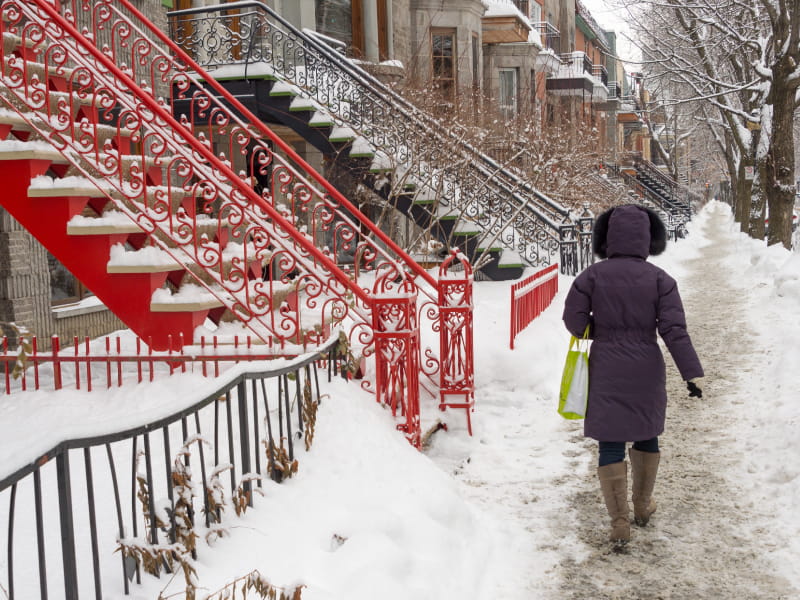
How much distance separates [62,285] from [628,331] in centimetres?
733

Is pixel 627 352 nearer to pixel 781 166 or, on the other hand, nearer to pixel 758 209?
pixel 781 166

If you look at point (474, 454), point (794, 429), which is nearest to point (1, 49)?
point (474, 454)

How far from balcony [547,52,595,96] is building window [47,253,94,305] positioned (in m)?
25.8

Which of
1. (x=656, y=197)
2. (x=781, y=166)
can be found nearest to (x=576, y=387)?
(x=781, y=166)

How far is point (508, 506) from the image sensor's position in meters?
5.58

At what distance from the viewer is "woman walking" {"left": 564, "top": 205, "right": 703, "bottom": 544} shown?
16.0ft

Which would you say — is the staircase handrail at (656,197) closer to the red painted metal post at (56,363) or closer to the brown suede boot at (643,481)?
the brown suede boot at (643,481)

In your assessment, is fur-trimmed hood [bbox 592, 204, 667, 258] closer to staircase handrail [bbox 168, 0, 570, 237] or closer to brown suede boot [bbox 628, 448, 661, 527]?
brown suede boot [bbox 628, 448, 661, 527]

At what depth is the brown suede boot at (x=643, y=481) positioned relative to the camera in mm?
5047

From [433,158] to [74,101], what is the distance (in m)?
6.96

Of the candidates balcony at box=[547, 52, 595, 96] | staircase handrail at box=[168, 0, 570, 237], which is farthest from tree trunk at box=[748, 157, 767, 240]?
staircase handrail at box=[168, 0, 570, 237]

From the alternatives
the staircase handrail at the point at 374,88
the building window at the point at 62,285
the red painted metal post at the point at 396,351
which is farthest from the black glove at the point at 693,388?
the staircase handrail at the point at 374,88

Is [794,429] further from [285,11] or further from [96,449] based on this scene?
[285,11]

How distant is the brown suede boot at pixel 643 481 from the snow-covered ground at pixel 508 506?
4.4 inches
